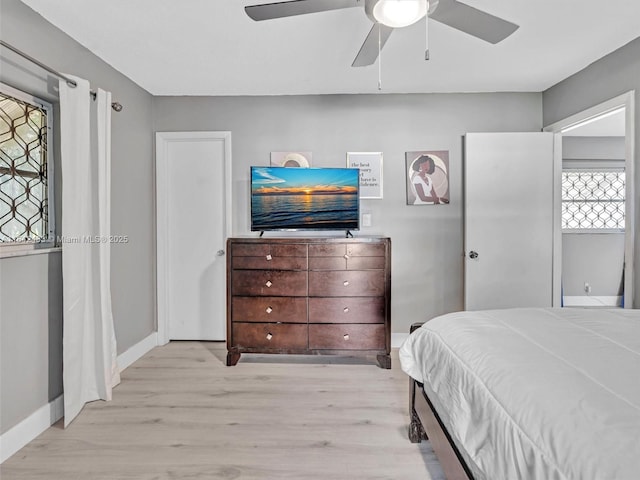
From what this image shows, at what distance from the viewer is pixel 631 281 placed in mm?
2572

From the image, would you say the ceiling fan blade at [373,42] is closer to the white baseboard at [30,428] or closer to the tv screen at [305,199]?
the tv screen at [305,199]

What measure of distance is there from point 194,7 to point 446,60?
6.02ft

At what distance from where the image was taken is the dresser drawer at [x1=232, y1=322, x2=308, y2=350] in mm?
3047

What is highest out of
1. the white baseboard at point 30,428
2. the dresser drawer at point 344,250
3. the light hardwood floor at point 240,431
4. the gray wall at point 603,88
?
the gray wall at point 603,88

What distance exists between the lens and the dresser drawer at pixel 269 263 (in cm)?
304

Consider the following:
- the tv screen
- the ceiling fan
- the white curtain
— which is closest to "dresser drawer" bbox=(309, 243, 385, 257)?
the tv screen

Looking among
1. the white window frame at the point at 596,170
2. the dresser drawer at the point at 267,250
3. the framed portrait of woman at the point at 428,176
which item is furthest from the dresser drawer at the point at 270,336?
the white window frame at the point at 596,170

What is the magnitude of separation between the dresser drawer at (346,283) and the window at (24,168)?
1883mm

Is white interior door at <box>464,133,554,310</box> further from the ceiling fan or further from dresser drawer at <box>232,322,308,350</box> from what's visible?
the ceiling fan

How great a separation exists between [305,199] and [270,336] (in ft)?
4.03

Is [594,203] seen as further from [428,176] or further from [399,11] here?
[399,11]

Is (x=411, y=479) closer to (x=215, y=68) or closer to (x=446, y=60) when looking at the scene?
(x=446, y=60)

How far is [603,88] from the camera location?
9.15 ft

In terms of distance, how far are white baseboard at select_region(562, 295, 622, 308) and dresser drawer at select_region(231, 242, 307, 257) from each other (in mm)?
4023
